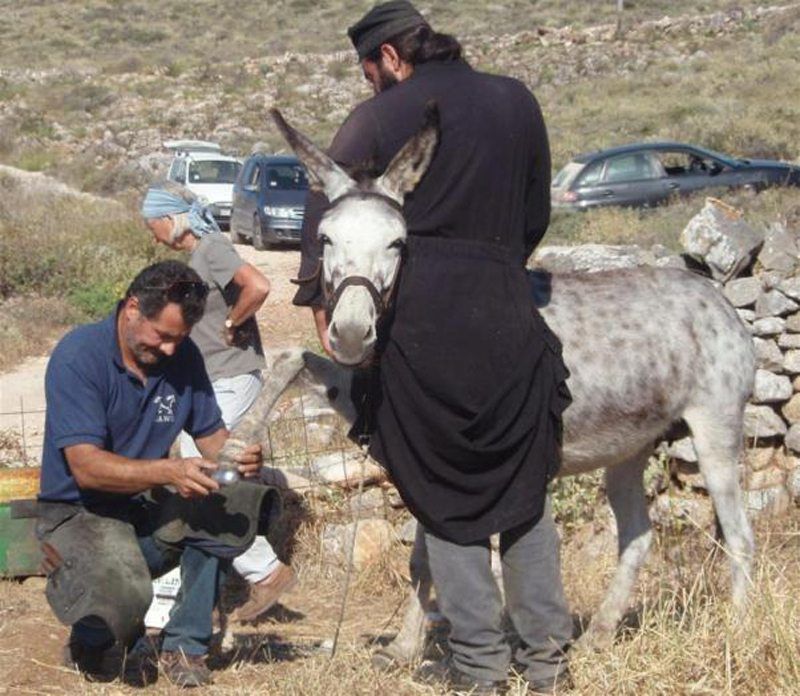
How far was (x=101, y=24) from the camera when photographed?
223 feet

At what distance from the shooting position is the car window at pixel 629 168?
75.7ft

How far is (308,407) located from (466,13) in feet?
184

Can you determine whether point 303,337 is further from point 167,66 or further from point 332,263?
point 167,66

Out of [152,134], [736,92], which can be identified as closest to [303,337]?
[736,92]

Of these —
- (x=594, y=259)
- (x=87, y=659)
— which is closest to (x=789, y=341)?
(x=594, y=259)

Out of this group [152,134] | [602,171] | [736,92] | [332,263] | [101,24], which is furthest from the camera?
[101,24]

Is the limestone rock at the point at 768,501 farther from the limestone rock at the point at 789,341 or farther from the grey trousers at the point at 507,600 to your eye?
the grey trousers at the point at 507,600

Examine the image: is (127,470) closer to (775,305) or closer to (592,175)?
(775,305)

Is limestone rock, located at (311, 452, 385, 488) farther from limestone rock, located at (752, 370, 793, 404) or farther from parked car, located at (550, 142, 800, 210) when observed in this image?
parked car, located at (550, 142, 800, 210)

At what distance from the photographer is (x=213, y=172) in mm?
30766

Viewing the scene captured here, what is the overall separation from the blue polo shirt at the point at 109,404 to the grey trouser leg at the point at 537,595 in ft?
4.72

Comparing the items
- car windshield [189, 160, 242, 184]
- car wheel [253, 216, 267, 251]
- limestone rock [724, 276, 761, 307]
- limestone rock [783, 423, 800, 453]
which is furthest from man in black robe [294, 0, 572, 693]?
car windshield [189, 160, 242, 184]

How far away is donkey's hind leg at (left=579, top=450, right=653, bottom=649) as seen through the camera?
5.94m

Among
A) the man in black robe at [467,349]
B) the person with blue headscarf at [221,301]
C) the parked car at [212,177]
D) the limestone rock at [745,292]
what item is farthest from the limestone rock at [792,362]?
the parked car at [212,177]
